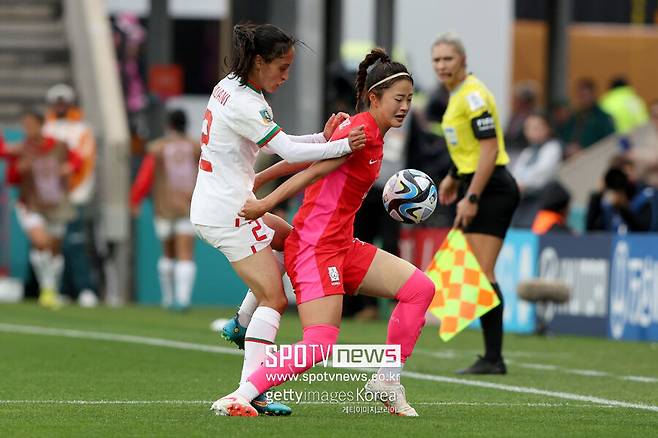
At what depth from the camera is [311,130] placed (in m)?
24.2

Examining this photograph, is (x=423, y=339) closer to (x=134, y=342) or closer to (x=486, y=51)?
(x=134, y=342)

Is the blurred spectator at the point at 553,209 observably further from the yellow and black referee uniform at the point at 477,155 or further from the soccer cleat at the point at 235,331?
the soccer cleat at the point at 235,331

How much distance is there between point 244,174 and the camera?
894 centimetres

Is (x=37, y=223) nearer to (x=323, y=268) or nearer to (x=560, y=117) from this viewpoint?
(x=560, y=117)

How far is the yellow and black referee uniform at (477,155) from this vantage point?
12094 mm

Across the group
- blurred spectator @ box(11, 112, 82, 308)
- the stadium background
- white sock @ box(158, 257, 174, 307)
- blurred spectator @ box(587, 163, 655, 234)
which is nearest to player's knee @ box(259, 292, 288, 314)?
the stadium background

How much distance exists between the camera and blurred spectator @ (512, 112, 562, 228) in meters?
19.6

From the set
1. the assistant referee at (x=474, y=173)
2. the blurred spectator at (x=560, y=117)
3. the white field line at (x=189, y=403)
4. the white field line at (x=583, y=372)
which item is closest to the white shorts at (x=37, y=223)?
the blurred spectator at (x=560, y=117)

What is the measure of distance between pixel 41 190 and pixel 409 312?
14082 millimetres

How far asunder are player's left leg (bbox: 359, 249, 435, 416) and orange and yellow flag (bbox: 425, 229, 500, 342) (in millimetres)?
3165

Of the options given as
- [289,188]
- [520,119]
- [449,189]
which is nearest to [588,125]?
[520,119]

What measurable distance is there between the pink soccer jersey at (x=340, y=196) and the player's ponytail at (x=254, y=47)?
1.66 feet

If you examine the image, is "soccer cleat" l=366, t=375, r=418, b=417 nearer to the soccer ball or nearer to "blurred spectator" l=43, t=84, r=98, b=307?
the soccer ball

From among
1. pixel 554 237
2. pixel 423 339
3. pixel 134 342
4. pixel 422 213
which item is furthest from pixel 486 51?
pixel 422 213
